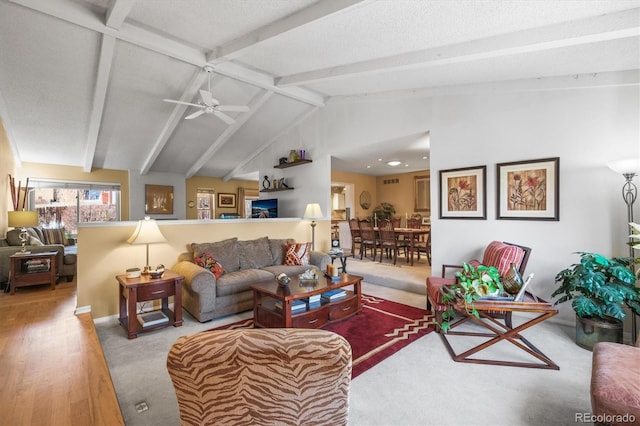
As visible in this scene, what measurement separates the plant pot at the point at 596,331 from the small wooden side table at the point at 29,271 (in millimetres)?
6713

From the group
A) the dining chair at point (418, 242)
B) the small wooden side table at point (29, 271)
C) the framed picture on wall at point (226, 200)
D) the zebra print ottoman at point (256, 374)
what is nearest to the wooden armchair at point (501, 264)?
the zebra print ottoman at point (256, 374)

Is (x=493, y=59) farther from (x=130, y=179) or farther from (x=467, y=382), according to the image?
(x=130, y=179)

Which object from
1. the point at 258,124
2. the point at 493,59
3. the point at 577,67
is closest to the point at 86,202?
the point at 258,124

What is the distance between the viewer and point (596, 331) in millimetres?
2623

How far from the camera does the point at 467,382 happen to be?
2150mm

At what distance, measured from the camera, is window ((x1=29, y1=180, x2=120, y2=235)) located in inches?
270

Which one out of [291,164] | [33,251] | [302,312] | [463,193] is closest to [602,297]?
[463,193]

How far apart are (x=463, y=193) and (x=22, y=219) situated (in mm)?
7228

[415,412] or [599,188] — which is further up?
[599,188]

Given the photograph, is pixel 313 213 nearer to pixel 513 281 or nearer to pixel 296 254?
pixel 296 254

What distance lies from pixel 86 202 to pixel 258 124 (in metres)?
5.02

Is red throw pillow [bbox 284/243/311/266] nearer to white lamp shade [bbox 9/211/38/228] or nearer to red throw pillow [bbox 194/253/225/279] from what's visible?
red throw pillow [bbox 194/253/225/279]

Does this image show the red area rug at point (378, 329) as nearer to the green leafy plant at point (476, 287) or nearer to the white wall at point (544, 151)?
the green leafy plant at point (476, 287)

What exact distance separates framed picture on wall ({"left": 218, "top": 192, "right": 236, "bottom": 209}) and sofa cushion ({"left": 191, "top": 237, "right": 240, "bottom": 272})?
17.7 ft
